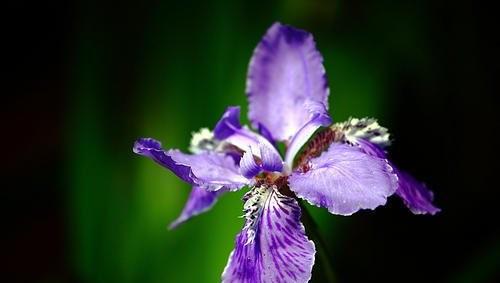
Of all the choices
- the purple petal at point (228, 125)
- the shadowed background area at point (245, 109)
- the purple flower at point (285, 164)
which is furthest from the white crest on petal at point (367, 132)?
the shadowed background area at point (245, 109)

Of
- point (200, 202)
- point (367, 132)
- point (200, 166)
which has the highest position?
point (367, 132)

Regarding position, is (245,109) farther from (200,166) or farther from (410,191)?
(410,191)

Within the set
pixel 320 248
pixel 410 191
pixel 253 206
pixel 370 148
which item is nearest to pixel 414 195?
pixel 410 191

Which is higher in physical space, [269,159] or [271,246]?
[269,159]

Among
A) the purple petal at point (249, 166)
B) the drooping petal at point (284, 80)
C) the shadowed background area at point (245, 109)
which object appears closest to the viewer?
the purple petal at point (249, 166)

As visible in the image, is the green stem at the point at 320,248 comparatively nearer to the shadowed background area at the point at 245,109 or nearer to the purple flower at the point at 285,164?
the purple flower at the point at 285,164
